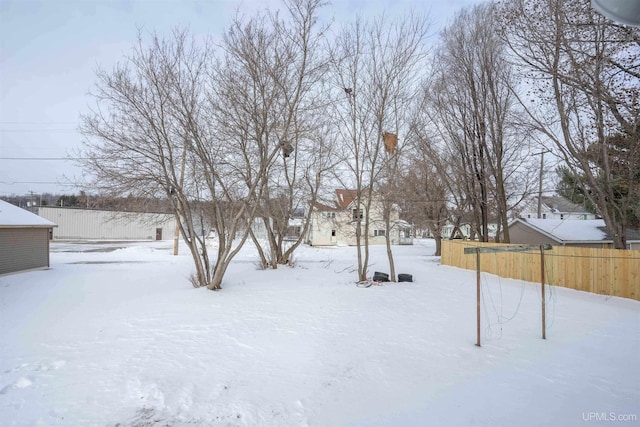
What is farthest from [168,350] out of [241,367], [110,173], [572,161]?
[572,161]

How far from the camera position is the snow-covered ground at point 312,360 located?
343cm

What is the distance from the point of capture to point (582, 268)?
1006 centimetres

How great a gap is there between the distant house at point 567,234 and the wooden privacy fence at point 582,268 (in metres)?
8.59

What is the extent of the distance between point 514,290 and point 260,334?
8316 millimetres

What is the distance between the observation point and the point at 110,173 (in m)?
9.20

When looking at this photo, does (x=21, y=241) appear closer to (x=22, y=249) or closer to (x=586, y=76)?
(x=22, y=249)

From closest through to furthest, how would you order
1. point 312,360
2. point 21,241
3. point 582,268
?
point 312,360 < point 582,268 < point 21,241

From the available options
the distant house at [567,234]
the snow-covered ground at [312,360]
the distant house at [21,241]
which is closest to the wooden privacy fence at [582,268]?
the snow-covered ground at [312,360]

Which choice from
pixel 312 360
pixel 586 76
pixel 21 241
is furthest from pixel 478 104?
pixel 21 241

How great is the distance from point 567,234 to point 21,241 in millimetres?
27292

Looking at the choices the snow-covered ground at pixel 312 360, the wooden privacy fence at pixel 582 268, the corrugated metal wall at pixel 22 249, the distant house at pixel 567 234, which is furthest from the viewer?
the distant house at pixel 567 234

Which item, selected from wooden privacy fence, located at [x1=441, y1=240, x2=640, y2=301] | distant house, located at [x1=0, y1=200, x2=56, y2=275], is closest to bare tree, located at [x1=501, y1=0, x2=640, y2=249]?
wooden privacy fence, located at [x1=441, y1=240, x2=640, y2=301]

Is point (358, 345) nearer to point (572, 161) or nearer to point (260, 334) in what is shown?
point (260, 334)

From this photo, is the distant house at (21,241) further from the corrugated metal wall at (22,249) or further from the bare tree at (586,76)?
the bare tree at (586,76)
